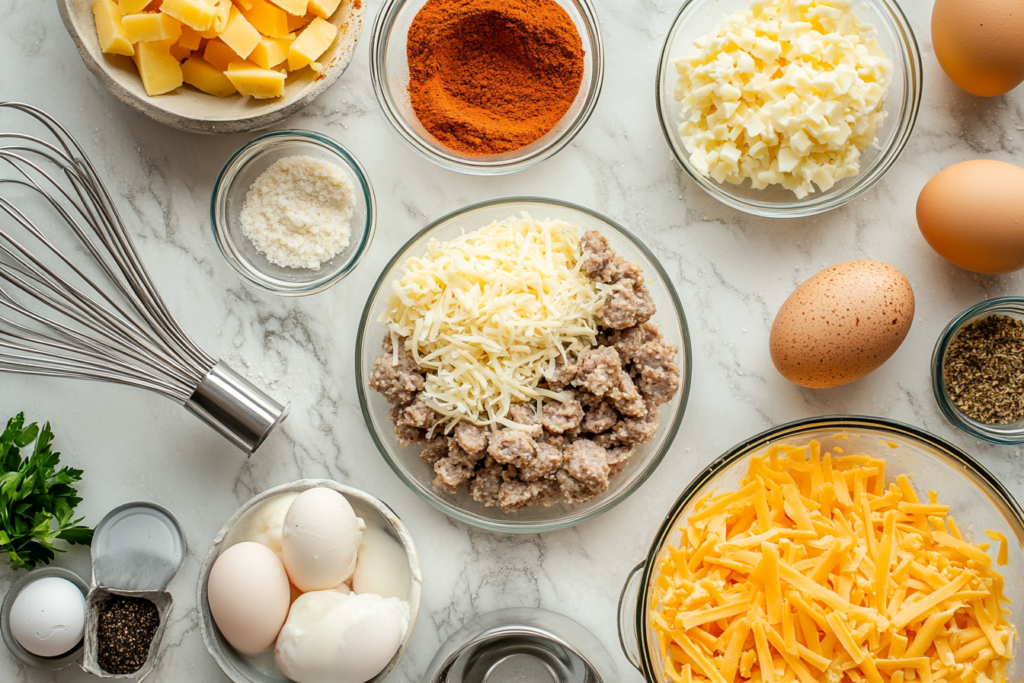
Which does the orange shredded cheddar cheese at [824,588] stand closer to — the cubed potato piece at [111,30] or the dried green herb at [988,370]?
the dried green herb at [988,370]

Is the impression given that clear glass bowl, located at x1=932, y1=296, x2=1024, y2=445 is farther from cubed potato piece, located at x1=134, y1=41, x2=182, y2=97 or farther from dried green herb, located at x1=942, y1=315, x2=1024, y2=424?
cubed potato piece, located at x1=134, y1=41, x2=182, y2=97

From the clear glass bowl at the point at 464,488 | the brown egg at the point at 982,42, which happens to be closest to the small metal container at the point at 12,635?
the clear glass bowl at the point at 464,488

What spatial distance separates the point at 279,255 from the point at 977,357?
1.52 m

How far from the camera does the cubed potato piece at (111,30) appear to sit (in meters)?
1.53

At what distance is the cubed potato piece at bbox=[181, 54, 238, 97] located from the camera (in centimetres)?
158

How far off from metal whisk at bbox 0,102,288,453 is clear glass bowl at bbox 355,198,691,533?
0.22 metres

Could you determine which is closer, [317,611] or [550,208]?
[317,611]

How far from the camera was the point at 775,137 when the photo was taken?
5.01ft

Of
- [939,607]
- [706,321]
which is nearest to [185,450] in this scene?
[706,321]

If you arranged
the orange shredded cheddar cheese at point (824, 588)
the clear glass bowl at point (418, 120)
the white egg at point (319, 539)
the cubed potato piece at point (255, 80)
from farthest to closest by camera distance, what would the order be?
the clear glass bowl at point (418, 120) < the cubed potato piece at point (255, 80) < the white egg at point (319, 539) < the orange shredded cheddar cheese at point (824, 588)

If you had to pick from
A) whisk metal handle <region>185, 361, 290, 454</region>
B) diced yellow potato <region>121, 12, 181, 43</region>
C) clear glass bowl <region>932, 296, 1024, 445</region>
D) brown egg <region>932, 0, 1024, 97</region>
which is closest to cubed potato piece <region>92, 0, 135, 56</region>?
diced yellow potato <region>121, 12, 181, 43</region>

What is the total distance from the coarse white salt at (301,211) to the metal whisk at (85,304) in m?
0.27

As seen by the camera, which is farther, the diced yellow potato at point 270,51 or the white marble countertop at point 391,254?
the white marble countertop at point 391,254

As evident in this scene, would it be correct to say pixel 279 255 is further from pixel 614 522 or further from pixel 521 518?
pixel 614 522
